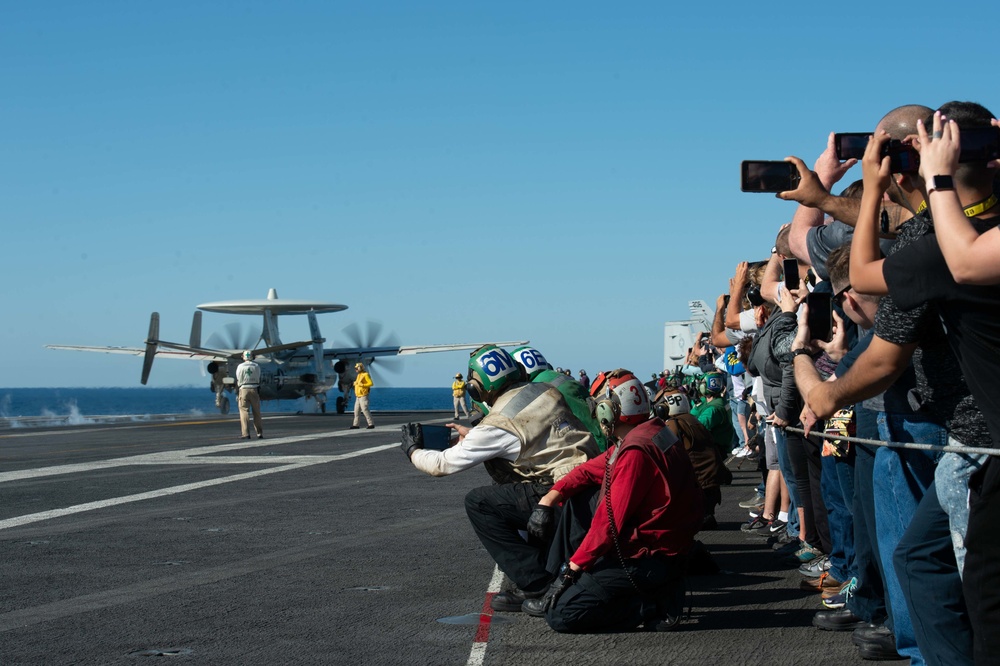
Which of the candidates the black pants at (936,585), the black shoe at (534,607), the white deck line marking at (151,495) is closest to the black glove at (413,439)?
the black shoe at (534,607)

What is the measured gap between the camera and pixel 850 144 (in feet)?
15.4

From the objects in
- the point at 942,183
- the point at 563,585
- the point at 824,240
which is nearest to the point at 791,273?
the point at 824,240

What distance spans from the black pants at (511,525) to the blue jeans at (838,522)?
181 cm

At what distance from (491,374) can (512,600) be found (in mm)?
1490

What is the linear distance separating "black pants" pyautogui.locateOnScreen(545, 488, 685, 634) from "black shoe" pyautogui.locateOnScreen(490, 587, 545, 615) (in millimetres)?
617

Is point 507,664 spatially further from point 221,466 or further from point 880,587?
point 221,466

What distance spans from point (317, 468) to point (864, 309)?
46.3 ft

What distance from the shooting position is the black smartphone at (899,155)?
372cm

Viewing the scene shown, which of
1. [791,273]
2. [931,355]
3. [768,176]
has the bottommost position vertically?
[931,355]

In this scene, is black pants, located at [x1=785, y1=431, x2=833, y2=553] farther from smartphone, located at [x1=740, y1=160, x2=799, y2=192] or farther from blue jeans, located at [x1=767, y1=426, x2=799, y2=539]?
smartphone, located at [x1=740, y1=160, x2=799, y2=192]

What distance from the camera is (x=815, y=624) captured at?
613 cm

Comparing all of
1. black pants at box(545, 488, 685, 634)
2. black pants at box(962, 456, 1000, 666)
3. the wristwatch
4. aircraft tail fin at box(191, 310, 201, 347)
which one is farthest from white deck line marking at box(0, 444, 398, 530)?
aircraft tail fin at box(191, 310, 201, 347)

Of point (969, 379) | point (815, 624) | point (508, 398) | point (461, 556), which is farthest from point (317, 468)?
point (969, 379)

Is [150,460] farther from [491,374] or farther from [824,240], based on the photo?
[824,240]
